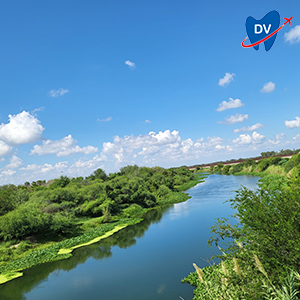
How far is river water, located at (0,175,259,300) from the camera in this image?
15141 mm

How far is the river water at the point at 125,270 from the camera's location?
1514 centimetres

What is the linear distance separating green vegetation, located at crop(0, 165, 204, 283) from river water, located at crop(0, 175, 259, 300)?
7.33 feet

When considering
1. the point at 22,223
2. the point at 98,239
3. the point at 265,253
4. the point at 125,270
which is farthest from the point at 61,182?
the point at 265,253

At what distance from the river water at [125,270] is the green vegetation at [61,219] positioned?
223 centimetres

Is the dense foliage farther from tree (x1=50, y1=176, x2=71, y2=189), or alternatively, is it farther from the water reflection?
the water reflection

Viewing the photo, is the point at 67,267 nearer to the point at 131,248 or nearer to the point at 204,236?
the point at 131,248

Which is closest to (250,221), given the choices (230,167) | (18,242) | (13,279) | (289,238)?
(289,238)

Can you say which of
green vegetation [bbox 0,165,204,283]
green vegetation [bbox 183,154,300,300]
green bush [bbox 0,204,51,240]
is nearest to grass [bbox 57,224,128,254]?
green vegetation [bbox 0,165,204,283]

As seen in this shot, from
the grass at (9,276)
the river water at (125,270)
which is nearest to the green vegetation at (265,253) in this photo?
the river water at (125,270)

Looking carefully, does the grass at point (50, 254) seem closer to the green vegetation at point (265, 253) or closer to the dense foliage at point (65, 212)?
the dense foliage at point (65, 212)

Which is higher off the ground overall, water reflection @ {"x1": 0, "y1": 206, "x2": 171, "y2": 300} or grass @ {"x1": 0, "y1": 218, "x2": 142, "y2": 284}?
grass @ {"x1": 0, "y1": 218, "x2": 142, "y2": 284}

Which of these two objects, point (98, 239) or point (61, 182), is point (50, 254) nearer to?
point (98, 239)

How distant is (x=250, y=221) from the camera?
24.4ft

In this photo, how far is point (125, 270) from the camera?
1844 cm
